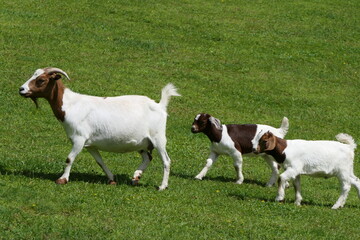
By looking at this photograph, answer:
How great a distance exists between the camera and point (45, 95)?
1504 cm

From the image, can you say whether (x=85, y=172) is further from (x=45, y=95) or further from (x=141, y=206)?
(x=141, y=206)

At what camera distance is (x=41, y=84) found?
1494 cm

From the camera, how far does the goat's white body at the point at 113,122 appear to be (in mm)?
14953

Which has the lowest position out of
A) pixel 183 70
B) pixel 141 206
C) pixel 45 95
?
pixel 183 70

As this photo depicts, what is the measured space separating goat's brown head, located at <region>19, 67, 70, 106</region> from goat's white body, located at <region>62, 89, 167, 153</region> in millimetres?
361

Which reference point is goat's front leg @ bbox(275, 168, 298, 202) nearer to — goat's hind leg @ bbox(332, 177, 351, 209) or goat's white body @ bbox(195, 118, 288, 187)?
goat's hind leg @ bbox(332, 177, 351, 209)

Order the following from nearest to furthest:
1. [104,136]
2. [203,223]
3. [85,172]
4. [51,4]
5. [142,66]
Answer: [203,223] → [104,136] → [85,172] → [142,66] → [51,4]

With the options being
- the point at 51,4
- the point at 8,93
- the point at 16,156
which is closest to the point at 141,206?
the point at 16,156

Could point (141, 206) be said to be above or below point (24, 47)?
above

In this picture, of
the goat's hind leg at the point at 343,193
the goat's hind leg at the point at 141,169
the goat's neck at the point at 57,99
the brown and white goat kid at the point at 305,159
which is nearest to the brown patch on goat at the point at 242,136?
the brown and white goat kid at the point at 305,159

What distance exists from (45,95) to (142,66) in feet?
45.4

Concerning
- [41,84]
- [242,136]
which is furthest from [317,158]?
[41,84]

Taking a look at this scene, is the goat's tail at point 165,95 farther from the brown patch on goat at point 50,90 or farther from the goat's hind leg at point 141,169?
the brown patch on goat at point 50,90

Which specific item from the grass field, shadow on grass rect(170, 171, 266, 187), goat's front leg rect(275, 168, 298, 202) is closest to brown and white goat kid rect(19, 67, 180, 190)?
the grass field
